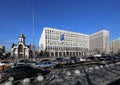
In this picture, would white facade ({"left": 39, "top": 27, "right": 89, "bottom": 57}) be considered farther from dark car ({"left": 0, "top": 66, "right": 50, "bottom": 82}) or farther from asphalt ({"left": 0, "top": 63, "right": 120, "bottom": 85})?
asphalt ({"left": 0, "top": 63, "right": 120, "bottom": 85})

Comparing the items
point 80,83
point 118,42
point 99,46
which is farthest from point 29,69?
point 118,42

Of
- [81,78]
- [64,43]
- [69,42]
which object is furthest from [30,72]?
[69,42]

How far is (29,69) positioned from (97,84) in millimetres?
9581

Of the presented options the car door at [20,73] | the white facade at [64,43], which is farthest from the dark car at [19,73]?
the white facade at [64,43]

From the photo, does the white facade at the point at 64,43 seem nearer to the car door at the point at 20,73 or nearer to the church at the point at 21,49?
the church at the point at 21,49

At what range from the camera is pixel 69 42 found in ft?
502

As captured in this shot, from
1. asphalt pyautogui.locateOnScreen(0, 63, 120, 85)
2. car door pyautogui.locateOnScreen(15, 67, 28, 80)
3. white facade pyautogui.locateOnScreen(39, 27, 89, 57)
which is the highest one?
white facade pyautogui.locateOnScreen(39, 27, 89, 57)

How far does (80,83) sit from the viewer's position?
23.5ft

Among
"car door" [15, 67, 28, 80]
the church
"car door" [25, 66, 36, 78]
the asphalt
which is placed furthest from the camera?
the church

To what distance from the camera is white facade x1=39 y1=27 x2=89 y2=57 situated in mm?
136375

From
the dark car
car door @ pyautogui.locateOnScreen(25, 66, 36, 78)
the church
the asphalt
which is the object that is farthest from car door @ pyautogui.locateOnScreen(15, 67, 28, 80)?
the church

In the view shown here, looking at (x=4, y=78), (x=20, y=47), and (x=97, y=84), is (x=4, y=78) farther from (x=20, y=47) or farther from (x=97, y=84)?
(x=20, y=47)

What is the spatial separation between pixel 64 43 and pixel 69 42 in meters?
10.1

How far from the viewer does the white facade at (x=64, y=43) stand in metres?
136
